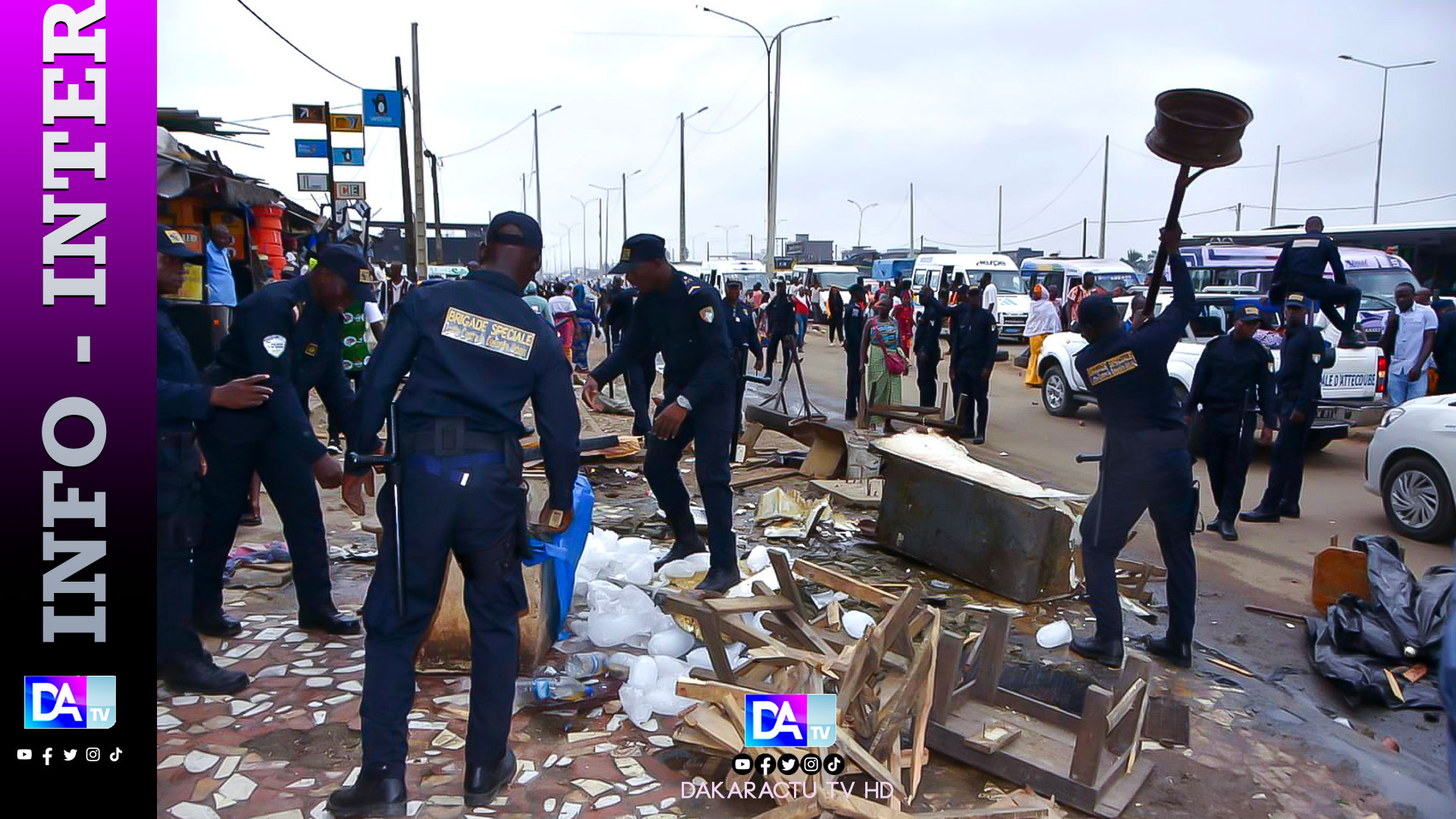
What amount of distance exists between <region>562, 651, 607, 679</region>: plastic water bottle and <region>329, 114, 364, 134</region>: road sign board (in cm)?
1234

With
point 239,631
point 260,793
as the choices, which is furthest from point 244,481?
point 260,793

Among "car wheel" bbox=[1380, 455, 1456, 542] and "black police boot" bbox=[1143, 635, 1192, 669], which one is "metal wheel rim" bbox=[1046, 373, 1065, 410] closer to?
"car wheel" bbox=[1380, 455, 1456, 542]

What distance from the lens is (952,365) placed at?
11945 mm

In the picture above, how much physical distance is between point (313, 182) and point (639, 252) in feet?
36.4

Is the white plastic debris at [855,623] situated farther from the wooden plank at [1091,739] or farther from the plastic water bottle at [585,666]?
the wooden plank at [1091,739]

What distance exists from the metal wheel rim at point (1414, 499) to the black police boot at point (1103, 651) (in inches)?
162

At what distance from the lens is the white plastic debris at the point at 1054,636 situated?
5.04 meters

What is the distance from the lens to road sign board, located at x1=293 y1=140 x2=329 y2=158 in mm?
14109

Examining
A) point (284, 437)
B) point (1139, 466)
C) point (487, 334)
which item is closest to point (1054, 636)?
point (1139, 466)

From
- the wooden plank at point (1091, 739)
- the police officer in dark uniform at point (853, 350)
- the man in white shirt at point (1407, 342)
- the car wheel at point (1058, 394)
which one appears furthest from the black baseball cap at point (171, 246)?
the man in white shirt at point (1407, 342)

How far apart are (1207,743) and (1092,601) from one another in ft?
3.16

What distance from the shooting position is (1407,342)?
1224 cm

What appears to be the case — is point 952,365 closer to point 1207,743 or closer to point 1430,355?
point 1430,355

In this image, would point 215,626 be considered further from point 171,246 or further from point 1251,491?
point 1251,491
